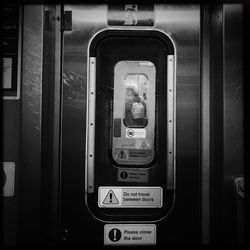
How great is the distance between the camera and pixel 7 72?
6.46ft

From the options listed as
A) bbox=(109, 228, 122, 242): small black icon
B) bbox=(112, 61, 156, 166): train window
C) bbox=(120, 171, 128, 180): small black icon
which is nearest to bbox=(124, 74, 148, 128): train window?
bbox=(112, 61, 156, 166): train window

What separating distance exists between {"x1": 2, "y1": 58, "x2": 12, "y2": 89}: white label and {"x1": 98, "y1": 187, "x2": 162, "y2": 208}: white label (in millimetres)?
830

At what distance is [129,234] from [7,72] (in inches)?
47.2

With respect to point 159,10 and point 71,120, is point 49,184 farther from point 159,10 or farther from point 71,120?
point 159,10

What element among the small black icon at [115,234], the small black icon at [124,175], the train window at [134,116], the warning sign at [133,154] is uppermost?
the train window at [134,116]

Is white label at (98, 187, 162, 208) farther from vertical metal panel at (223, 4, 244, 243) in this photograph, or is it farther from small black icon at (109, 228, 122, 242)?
vertical metal panel at (223, 4, 244, 243)

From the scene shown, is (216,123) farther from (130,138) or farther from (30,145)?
(30,145)

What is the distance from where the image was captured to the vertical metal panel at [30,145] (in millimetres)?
1966

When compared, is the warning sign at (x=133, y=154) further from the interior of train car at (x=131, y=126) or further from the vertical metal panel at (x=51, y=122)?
the vertical metal panel at (x=51, y=122)

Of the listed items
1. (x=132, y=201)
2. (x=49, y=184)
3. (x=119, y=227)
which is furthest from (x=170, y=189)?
(x=49, y=184)

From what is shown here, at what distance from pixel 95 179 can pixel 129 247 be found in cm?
46

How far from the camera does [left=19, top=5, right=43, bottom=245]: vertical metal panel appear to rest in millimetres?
1966

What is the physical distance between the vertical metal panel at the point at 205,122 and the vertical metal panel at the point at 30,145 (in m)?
0.99

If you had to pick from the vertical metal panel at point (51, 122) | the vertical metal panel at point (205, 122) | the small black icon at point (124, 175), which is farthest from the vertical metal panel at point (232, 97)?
the vertical metal panel at point (51, 122)
